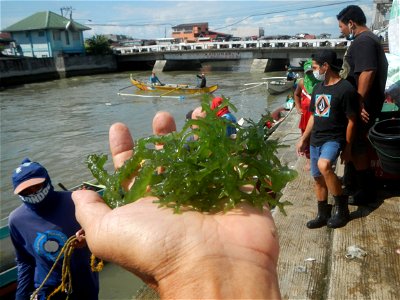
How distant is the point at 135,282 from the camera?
7.25 metres

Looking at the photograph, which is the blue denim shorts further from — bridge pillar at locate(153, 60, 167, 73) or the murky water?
bridge pillar at locate(153, 60, 167, 73)

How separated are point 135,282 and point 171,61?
49.2 meters

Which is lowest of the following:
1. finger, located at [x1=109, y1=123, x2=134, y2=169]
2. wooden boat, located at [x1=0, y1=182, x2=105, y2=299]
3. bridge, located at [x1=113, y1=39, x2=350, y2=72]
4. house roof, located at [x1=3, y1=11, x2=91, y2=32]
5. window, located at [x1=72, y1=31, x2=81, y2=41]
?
wooden boat, located at [x1=0, y1=182, x2=105, y2=299]

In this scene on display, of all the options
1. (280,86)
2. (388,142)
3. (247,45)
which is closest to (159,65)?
(247,45)

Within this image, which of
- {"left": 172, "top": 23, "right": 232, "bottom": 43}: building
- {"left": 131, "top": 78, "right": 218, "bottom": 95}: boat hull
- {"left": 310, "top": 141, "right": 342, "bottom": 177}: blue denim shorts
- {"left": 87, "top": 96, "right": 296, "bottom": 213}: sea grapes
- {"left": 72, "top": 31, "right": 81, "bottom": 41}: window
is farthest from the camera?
{"left": 172, "top": 23, "right": 232, "bottom": 43}: building

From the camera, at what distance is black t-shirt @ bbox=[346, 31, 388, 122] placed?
14.9ft

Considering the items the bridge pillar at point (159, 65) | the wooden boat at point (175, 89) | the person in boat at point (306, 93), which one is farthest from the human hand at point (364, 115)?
the bridge pillar at point (159, 65)

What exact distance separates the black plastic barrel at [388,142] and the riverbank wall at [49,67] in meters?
44.8

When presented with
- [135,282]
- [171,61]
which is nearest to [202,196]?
[135,282]

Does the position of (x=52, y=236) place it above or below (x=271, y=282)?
below

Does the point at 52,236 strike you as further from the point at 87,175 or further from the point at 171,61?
the point at 171,61

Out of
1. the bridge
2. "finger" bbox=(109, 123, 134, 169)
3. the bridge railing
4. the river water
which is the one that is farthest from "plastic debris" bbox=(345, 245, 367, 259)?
the bridge

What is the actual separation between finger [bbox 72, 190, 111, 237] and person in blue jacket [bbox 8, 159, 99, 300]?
2.02m

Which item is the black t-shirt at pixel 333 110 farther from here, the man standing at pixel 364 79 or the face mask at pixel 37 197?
the face mask at pixel 37 197
